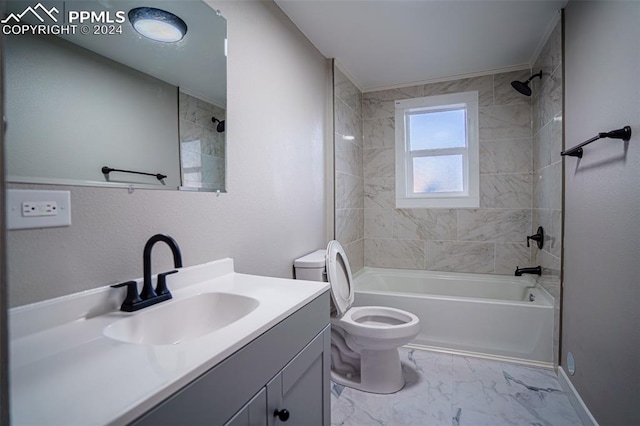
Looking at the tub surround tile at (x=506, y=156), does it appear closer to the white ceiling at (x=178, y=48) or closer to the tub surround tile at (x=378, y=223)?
the tub surround tile at (x=378, y=223)

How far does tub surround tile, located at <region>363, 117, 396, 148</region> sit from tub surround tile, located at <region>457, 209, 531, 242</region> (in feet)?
3.33

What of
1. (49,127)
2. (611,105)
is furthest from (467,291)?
(49,127)

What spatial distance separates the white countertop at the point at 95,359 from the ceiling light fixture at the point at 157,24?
88 centimetres

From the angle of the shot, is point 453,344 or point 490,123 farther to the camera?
point 490,123

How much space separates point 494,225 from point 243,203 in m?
2.47

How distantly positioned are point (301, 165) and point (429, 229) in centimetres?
167

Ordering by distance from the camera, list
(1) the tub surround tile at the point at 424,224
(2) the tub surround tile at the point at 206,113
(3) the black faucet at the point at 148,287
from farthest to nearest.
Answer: (1) the tub surround tile at the point at 424,224 → (2) the tub surround tile at the point at 206,113 → (3) the black faucet at the point at 148,287

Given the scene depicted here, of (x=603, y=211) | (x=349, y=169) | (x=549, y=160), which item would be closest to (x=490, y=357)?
(x=603, y=211)

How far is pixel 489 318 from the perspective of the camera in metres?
2.28

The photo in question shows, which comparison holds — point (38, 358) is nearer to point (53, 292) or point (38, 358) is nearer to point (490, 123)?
point (53, 292)

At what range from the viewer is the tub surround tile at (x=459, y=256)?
9.70 ft

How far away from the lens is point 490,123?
2.91 meters

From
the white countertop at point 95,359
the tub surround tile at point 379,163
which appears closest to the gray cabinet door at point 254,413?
the white countertop at point 95,359

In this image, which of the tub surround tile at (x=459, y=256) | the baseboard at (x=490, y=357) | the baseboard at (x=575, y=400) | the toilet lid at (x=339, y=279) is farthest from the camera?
the tub surround tile at (x=459, y=256)
